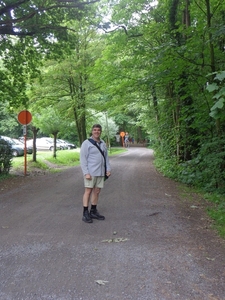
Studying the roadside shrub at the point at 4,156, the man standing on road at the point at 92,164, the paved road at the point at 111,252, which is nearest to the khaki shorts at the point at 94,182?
the man standing on road at the point at 92,164

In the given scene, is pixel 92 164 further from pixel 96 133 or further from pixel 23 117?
pixel 23 117

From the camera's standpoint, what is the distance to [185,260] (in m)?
3.66

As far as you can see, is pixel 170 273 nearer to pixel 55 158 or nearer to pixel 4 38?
pixel 4 38

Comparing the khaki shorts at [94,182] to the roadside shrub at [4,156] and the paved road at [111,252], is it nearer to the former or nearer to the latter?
the paved road at [111,252]

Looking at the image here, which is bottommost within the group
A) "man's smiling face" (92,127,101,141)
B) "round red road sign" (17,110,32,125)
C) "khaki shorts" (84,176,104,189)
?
"khaki shorts" (84,176,104,189)

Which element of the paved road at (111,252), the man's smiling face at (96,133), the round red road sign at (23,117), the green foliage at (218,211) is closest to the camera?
the paved road at (111,252)

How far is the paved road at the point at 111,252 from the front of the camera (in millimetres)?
2998

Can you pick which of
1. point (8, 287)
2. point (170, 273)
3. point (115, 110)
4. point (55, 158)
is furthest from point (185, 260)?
point (115, 110)

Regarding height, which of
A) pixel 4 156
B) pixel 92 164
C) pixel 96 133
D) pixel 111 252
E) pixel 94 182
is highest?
pixel 96 133

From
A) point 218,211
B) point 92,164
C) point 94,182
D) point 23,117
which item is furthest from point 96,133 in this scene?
point 23,117

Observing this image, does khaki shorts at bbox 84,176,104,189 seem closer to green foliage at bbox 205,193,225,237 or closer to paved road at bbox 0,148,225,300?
paved road at bbox 0,148,225,300

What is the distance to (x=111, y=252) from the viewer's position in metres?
→ 3.93

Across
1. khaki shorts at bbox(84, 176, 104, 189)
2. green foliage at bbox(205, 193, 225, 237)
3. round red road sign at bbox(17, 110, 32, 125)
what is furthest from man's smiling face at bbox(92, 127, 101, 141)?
round red road sign at bbox(17, 110, 32, 125)

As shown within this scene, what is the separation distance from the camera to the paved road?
2998 millimetres
